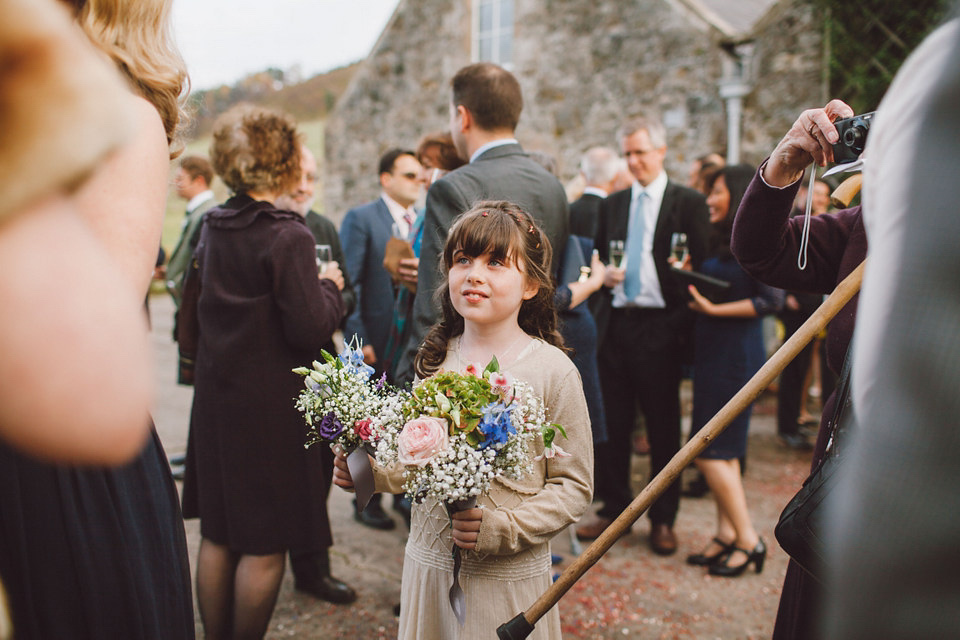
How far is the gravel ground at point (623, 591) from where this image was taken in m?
3.41

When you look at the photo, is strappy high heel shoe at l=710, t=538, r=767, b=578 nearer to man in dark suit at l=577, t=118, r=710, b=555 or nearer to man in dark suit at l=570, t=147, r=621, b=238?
man in dark suit at l=577, t=118, r=710, b=555

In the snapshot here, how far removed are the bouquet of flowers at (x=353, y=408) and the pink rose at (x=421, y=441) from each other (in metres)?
0.11

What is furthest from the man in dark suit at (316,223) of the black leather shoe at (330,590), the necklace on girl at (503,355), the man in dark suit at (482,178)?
the necklace on girl at (503,355)

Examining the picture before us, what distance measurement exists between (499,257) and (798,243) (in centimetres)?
93

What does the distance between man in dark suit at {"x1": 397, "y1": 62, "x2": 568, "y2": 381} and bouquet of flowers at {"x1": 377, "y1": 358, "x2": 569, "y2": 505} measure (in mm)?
949

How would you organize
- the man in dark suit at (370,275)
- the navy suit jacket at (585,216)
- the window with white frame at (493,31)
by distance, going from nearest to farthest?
the man in dark suit at (370,275), the navy suit jacket at (585,216), the window with white frame at (493,31)

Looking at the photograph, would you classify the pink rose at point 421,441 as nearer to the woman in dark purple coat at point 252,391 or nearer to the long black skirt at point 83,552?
the long black skirt at point 83,552

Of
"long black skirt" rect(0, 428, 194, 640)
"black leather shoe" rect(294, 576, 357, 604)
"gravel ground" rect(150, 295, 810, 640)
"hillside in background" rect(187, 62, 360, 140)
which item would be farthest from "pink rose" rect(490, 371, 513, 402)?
"hillside in background" rect(187, 62, 360, 140)

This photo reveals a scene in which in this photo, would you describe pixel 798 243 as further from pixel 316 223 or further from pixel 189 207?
pixel 189 207

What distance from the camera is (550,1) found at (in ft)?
32.3

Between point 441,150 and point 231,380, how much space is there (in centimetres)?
192

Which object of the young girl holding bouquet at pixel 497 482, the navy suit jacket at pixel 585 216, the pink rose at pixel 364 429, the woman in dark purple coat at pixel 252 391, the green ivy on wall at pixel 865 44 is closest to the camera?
the pink rose at pixel 364 429

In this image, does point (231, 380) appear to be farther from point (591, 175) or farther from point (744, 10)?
point (744, 10)

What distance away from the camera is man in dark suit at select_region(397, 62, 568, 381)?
9.18ft
